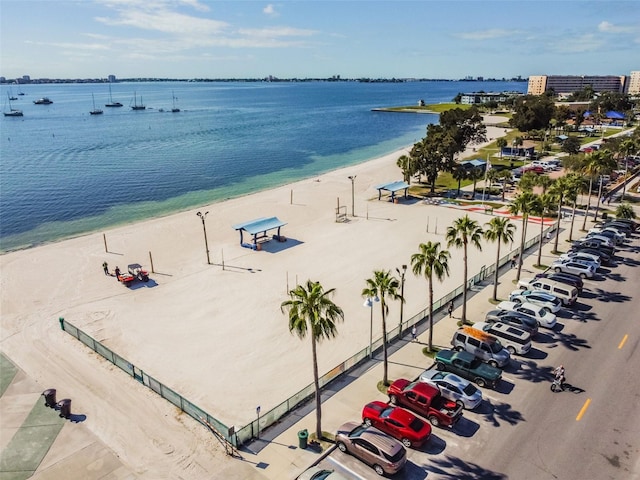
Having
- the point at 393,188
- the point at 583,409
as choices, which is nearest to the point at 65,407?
the point at 583,409

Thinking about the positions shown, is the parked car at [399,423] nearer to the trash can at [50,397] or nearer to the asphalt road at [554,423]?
the asphalt road at [554,423]

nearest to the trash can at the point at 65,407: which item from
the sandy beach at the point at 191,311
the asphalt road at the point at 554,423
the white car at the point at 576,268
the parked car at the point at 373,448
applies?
the sandy beach at the point at 191,311

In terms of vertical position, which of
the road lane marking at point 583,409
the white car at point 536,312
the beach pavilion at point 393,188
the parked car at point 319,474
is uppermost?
the beach pavilion at point 393,188

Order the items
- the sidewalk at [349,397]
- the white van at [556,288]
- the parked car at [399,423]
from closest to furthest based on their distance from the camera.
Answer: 1. the sidewalk at [349,397]
2. the parked car at [399,423]
3. the white van at [556,288]

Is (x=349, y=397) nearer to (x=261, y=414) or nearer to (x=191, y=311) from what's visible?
(x=261, y=414)

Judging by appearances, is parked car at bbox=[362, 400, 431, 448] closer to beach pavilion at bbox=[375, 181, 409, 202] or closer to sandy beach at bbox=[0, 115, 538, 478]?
sandy beach at bbox=[0, 115, 538, 478]

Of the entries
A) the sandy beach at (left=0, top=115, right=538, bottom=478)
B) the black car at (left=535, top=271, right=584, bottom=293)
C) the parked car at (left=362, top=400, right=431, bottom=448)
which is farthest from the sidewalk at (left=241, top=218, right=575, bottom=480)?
the black car at (left=535, top=271, right=584, bottom=293)

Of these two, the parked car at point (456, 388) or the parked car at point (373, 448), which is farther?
the parked car at point (456, 388)
